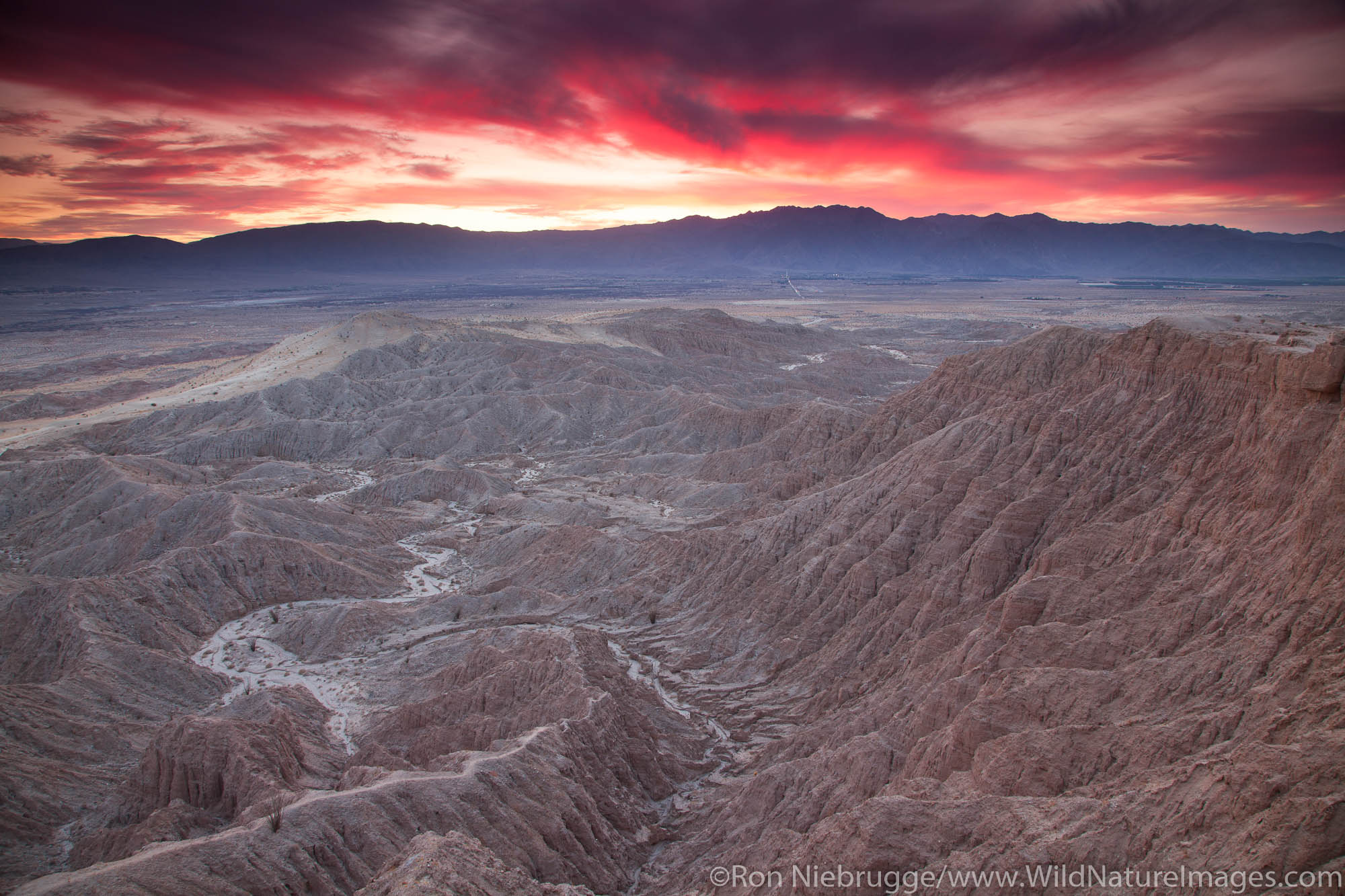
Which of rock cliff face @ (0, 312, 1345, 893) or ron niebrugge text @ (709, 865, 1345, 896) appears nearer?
ron niebrugge text @ (709, 865, 1345, 896)

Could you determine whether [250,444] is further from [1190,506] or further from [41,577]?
[1190,506]

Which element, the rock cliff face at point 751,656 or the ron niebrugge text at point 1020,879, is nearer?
the ron niebrugge text at point 1020,879

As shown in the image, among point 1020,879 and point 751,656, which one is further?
point 751,656

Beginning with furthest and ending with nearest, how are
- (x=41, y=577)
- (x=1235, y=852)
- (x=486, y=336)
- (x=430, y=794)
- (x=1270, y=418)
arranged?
(x=486, y=336), (x=41, y=577), (x=1270, y=418), (x=430, y=794), (x=1235, y=852)

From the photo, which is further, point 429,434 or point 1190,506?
point 429,434

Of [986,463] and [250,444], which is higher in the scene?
[986,463]

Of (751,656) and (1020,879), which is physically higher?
(1020,879)

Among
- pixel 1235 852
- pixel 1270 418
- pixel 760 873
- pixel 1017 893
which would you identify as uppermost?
pixel 1270 418

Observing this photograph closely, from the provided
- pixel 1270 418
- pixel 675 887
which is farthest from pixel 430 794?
pixel 1270 418
